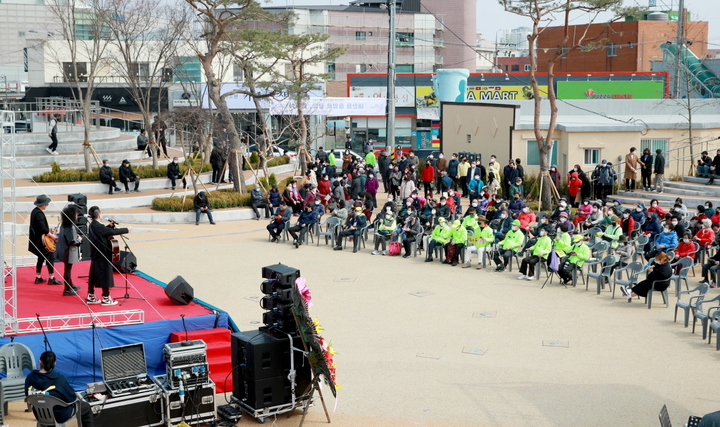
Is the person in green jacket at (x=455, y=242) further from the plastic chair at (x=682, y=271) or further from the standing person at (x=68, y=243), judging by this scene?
the standing person at (x=68, y=243)

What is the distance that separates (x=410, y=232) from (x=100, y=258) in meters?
9.29

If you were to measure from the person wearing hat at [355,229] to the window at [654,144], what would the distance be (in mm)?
13254

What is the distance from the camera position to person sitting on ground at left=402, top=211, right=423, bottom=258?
65.2 feet

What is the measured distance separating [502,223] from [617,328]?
21.1 ft

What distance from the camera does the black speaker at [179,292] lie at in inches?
494

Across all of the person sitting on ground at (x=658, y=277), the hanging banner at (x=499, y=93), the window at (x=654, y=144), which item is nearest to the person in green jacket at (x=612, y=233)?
the person sitting on ground at (x=658, y=277)

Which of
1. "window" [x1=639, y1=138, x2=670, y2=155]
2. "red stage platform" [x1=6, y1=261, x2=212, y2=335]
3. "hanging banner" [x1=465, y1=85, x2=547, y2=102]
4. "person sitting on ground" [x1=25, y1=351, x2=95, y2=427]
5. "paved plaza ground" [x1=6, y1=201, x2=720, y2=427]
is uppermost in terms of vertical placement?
"hanging banner" [x1=465, y1=85, x2=547, y2=102]

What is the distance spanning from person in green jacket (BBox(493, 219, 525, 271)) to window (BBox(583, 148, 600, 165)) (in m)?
11.4

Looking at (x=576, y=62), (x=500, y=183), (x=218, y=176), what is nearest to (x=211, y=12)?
(x=218, y=176)

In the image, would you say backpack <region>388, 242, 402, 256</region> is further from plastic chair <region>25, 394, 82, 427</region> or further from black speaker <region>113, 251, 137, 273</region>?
plastic chair <region>25, 394, 82, 427</region>

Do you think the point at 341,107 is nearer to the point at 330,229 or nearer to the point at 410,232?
the point at 330,229

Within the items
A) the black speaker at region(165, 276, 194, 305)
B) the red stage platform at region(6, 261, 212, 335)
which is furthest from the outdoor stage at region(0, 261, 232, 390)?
the black speaker at region(165, 276, 194, 305)

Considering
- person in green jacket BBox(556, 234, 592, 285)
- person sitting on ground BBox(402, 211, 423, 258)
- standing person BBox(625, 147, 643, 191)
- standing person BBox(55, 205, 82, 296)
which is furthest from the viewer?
standing person BBox(625, 147, 643, 191)

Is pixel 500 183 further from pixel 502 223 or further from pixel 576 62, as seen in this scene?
pixel 576 62
